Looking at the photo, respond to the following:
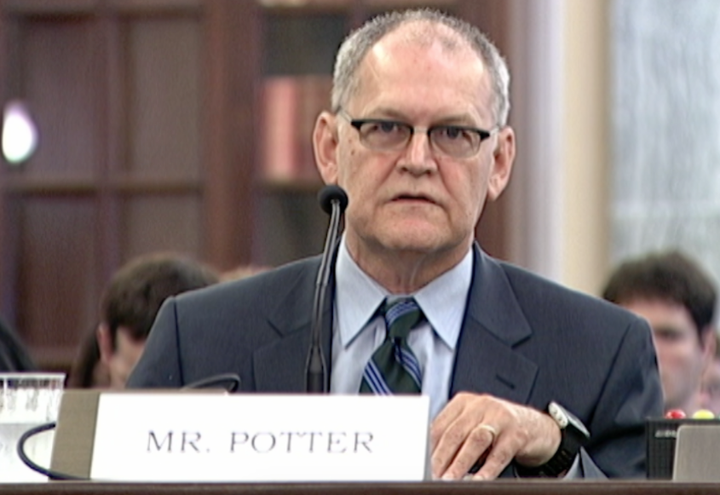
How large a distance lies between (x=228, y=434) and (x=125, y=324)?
7.05ft

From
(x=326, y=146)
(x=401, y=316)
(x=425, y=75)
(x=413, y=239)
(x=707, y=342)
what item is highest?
(x=425, y=75)

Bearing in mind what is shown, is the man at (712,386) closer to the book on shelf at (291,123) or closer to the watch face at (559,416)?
the book on shelf at (291,123)

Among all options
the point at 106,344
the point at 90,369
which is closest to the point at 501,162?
the point at 106,344

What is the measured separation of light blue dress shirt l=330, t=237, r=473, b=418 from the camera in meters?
2.60

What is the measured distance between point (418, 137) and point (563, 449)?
578 millimetres

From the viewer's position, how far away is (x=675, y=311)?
158 inches

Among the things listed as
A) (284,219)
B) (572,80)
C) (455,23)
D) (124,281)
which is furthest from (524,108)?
(455,23)

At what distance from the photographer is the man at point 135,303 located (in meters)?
3.90

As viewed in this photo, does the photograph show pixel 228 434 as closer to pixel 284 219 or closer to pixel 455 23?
pixel 455 23

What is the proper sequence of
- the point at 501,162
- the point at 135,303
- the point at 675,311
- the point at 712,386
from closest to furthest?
the point at 501,162 < the point at 135,303 < the point at 675,311 < the point at 712,386

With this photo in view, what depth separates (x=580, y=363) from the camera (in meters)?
2.62

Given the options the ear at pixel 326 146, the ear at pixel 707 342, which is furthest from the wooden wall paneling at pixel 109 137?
the ear at pixel 326 146

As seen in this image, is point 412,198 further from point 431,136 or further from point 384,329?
point 384,329

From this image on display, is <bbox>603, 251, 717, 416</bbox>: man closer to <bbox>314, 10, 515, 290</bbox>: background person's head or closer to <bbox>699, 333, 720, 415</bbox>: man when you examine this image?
<bbox>699, 333, 720, 415</bbox>: man
